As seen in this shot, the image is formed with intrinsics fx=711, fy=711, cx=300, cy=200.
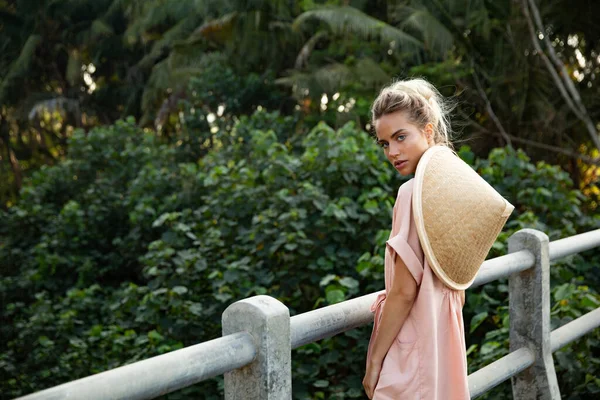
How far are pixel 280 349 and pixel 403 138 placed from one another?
22.9 inches

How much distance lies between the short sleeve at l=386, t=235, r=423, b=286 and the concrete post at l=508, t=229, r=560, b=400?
1.07 meters

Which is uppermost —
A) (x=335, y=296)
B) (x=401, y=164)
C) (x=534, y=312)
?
(x=401, y=164)

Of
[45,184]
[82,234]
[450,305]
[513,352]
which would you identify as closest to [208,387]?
[513,352]

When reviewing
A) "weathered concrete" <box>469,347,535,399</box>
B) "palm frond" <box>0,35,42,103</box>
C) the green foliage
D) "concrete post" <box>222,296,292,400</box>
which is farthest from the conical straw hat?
"palm frond" <box>0,35,42,103</box>

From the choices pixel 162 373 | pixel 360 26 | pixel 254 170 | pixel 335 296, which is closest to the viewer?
pixel 162 373

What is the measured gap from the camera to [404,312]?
5.17 feet

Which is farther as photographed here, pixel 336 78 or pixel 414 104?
pixel 336 78

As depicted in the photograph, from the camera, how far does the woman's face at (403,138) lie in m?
1.68

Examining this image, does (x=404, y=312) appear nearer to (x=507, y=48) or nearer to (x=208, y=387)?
(x=208, y=387)

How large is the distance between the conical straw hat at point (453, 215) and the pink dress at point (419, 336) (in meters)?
0.04

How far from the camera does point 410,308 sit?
159cm

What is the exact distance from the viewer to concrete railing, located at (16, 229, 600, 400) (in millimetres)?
1154

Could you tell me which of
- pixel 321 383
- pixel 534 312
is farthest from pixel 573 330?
pixel 321 383

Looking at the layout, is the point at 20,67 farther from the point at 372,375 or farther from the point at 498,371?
the point at 372,375
